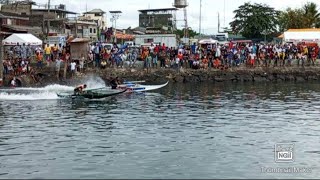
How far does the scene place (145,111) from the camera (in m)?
34.0

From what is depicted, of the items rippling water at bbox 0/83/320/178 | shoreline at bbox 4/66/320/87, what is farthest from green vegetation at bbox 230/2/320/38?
rippling water at bbox 0/83/320/178

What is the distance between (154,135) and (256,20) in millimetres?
66948

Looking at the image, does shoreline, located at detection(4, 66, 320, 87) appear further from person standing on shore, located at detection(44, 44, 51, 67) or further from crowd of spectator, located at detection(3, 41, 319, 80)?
person standing on shore, located at detection(44, 44, 51, 67)

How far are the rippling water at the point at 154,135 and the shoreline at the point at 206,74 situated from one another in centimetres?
1248

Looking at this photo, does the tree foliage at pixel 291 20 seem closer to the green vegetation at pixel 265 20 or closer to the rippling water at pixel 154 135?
the green vegetation at pixel 265 20

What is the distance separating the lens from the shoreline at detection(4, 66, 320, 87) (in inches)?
2156

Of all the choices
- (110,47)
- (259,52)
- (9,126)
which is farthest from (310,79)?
(9,126)

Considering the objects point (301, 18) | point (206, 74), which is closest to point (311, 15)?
point (301, 18)

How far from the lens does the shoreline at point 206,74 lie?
180 feet

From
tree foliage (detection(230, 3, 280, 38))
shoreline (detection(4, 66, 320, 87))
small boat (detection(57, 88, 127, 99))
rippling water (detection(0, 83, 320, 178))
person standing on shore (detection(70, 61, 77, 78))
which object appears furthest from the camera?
tree foliage (detection(230, 3, 280, 38))

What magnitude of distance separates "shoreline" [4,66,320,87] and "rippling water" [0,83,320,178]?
12.5 metres

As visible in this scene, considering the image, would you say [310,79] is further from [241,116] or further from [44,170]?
[44,170]

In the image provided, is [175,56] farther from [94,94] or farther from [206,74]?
[94,94]

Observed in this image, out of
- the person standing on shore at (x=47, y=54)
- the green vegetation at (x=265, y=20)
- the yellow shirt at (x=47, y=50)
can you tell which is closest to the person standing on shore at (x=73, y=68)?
the person standing on shore at (x=47, y=54)
